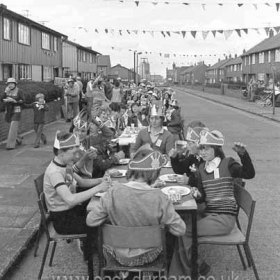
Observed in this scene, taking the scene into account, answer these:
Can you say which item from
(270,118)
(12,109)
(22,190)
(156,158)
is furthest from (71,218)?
(270,118)

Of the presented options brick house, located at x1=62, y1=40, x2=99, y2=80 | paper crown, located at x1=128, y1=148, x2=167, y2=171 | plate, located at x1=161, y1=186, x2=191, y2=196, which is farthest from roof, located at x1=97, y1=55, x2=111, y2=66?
paper crown, located at x1=128, y1=148, x2=167, y2=171

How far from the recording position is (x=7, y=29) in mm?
26469

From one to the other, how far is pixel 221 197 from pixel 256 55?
64.5 metres

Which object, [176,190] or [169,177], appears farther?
[169,177]

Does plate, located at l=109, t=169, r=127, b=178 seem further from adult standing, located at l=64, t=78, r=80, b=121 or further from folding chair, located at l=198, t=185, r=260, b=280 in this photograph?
adult standing, located at l=64, t=78, r=80, b=121

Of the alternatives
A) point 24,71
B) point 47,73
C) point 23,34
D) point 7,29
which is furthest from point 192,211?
point 47,73

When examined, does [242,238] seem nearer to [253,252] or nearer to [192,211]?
[192,211]

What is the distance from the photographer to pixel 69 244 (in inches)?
226

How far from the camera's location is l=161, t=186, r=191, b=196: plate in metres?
4.79

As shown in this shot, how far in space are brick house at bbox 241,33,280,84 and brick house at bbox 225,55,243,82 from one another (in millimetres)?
10753

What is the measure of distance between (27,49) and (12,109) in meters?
18.7

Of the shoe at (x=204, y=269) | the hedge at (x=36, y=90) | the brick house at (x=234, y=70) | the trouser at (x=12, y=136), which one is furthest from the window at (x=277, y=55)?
the shoe at (x=204, y=269)

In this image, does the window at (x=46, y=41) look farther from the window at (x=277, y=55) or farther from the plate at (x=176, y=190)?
the plate at (x=176, y=190)

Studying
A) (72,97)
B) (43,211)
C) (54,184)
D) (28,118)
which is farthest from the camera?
(72,97)
